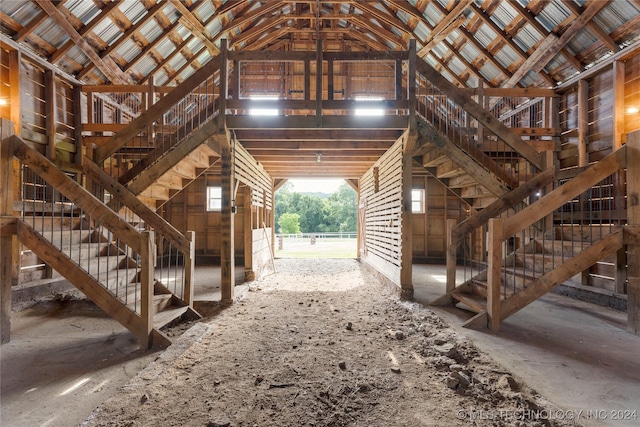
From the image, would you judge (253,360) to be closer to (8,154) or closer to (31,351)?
(31,351)

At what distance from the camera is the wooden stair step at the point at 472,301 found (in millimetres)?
3851

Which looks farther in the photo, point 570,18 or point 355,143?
point 355,143

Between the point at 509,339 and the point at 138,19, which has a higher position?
the point at 138,19

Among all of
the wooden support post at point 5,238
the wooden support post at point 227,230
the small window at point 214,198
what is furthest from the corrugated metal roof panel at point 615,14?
the small window at point 214,198

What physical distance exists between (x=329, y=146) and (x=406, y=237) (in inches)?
102

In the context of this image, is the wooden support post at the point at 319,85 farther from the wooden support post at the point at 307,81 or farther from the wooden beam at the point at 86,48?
the wooden beam at the point at 86,48

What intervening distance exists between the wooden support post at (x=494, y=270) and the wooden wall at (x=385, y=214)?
2.25 m

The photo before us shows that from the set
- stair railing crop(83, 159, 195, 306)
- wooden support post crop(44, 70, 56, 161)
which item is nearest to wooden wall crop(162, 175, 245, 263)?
wooden support post crop(44, 70, 56, 161)

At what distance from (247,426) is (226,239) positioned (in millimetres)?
3545

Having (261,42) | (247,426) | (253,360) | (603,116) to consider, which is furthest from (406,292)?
(261,42)

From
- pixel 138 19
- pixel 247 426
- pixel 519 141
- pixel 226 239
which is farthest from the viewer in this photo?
pixel 138 19

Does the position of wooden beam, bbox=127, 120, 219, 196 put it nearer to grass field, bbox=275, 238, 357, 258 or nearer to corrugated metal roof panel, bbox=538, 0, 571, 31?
corrugated metal roof panel, bbox=538, 0, 571, 31

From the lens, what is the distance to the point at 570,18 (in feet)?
19.4

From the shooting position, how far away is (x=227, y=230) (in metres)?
5.21
